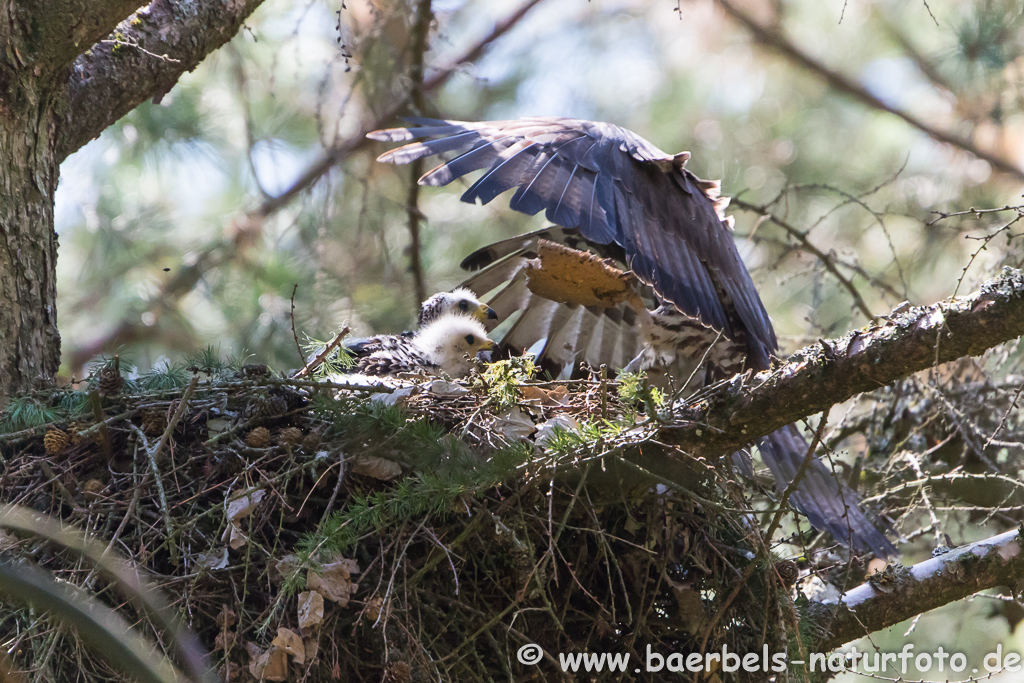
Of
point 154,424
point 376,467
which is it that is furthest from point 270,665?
point 154,424

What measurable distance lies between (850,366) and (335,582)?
1372 mm

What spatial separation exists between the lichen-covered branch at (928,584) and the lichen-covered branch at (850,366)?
1.01 m

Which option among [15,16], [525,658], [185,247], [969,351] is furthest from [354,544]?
[185,247]

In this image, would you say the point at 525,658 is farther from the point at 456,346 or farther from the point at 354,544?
the point at 456,346

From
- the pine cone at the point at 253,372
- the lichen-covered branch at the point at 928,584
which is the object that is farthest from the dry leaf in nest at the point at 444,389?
the lichen-covered branch at the point at 928,584

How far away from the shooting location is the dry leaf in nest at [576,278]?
3.54 meters

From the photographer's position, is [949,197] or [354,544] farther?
[949,197]

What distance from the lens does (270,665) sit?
7.04 ft

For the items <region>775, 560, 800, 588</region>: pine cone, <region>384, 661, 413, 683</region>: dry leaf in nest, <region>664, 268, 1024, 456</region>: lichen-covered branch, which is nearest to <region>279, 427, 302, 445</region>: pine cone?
<region>384, 661, 413, 683</region>: dry leaf in nest

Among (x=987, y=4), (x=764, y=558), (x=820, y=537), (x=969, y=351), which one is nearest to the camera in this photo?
(x=969, y=351)

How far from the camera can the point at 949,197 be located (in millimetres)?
5242

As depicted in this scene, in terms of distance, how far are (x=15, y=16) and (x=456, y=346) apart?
180 cm
